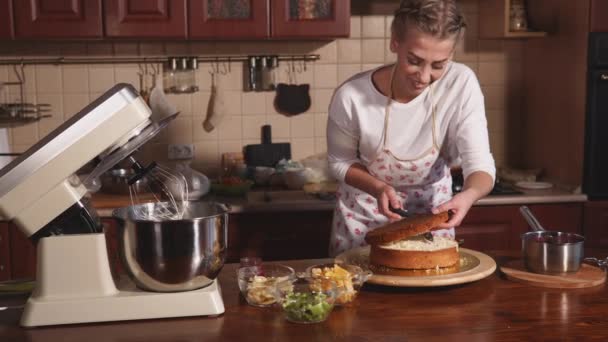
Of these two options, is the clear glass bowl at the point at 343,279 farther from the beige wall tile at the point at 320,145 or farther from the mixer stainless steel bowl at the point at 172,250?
the beige wall tile at the point at 320,145

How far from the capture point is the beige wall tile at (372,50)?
12.0 feet

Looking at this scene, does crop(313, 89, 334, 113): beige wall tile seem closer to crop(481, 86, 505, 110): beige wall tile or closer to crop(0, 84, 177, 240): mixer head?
crop(481, 86, 505, 110): beige wall tile

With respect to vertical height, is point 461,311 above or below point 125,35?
below

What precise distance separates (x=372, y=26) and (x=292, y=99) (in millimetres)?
508

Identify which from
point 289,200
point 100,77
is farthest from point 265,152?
point 100,77

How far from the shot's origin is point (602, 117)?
320cm

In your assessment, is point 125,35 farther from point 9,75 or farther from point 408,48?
point 408,48

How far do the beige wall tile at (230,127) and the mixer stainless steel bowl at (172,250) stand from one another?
77.6 inches

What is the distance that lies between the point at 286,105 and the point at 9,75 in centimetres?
125

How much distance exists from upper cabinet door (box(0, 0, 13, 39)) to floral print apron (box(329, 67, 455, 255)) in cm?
152

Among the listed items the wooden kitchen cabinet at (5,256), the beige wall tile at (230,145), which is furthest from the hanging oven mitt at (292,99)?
the wooden kitchen cabinet at (5,256)

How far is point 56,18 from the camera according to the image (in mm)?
3086

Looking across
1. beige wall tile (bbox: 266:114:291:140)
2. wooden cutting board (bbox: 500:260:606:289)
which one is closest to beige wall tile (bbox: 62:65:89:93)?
beige wall tile (bbox: 266:114:291:140)

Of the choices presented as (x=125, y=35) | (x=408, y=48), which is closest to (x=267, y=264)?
(x=408, y=48)
